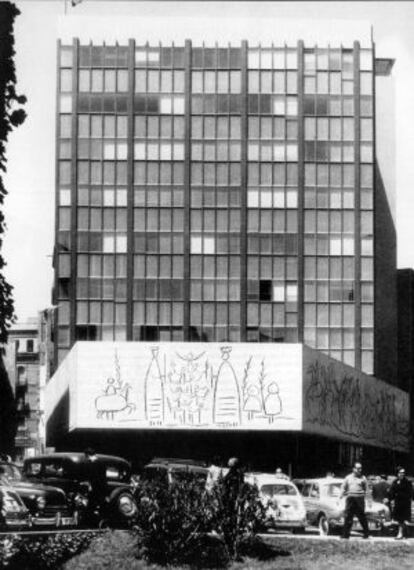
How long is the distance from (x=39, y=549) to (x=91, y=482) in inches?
182

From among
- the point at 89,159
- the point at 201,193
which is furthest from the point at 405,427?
the point at 89,159

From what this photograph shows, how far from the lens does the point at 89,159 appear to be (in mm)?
98750

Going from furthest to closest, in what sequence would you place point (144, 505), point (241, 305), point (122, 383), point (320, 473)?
1. point (241, 305)
2. point (320, 473)
3. point (122, 383)
4. point (144, 505)

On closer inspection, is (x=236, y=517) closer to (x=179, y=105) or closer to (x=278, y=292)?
(x=278, y=292)

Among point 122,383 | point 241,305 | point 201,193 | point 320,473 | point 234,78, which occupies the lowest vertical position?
point 320,473

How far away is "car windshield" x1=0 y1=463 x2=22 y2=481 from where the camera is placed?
2880cm

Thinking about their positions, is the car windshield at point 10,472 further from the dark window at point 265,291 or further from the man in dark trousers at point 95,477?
the dark window at point 265,291

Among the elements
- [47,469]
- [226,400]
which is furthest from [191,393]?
[47,469]

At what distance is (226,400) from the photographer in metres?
63.6

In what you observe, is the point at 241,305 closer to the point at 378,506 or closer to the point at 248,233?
the point at 248,233

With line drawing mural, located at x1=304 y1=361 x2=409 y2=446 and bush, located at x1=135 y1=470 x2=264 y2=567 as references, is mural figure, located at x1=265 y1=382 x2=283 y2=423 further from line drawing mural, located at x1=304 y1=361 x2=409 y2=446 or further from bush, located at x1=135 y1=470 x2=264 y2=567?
bush, located at x1=135 y1=470 x2=264 y2=567

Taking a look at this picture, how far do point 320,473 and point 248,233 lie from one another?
27.7 metres

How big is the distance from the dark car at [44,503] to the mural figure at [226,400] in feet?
116

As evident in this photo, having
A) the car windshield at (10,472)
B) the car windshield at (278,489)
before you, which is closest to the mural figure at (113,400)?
the car windshield at (278,489)
